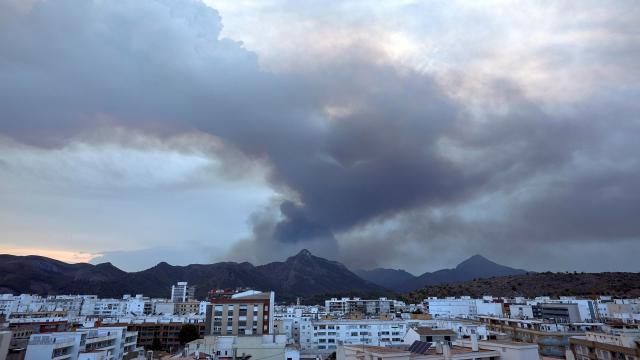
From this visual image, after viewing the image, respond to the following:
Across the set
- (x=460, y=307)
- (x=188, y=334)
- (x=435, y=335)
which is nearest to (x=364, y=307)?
(x=460, y=307)

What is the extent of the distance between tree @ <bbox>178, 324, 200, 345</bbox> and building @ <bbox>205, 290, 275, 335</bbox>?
718 inches

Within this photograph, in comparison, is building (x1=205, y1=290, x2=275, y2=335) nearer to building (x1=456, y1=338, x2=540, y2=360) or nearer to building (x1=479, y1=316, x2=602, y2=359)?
building (x1=479, y1=316, x2=602, y2=359)

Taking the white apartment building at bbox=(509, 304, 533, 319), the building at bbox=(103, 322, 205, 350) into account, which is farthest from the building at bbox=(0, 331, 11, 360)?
the white apartment building at bbox=(509, 304, 533, 319)

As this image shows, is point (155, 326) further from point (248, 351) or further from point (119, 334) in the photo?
point (248, 351)

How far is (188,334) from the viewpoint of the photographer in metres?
115

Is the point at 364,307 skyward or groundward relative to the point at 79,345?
skyward

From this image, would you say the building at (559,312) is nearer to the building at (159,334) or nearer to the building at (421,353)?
the building at (421,353)

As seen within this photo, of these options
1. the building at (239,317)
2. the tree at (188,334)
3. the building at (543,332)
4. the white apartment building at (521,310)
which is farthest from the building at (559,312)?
the tree at (188,334)

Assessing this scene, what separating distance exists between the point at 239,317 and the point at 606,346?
7153cm

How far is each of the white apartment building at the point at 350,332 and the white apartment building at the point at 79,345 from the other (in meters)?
46.8

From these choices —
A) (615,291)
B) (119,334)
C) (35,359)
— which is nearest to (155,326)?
(119,334)

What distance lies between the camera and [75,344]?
2677 inches

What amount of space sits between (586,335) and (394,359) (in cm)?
5306

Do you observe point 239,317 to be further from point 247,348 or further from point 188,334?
point 247,348
